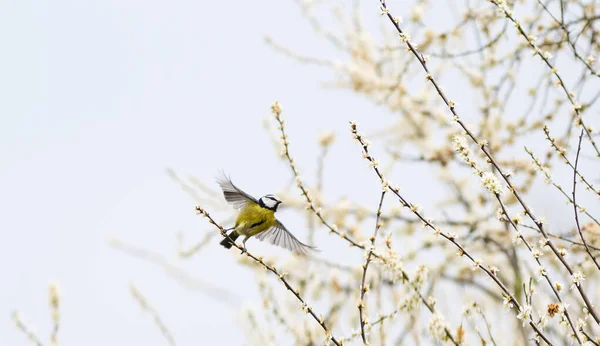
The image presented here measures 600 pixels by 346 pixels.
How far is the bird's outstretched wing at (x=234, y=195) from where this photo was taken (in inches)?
137

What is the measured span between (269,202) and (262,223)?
140 mm

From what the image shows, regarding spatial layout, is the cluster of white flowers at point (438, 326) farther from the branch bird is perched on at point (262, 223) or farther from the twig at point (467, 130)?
the branch bird is perched on at point (262, 223)

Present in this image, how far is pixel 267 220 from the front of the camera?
12.8 ft

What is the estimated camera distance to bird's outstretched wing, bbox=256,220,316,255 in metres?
3.82

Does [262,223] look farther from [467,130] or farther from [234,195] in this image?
[467,130]

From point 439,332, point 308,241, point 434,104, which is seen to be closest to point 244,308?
point 308,241

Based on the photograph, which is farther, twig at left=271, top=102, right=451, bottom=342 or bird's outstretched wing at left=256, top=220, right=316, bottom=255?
bird's outstretched wing at left=256, top=220, right=316, bottom=255

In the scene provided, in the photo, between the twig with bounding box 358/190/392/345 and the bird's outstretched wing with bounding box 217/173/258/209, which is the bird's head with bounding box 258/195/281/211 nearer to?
the bird's outstretched wing with bounding box 217/173/258/209

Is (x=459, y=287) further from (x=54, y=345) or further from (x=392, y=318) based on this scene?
(x=54, y=345)

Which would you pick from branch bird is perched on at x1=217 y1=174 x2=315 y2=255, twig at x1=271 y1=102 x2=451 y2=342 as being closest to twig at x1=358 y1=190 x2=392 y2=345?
twig at x1=271 y1=102 x2=451 y2=342

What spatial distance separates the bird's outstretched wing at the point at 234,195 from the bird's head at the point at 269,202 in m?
0.08

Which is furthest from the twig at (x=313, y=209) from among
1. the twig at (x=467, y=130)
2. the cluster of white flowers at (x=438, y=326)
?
the twig at (x=467, y=130)

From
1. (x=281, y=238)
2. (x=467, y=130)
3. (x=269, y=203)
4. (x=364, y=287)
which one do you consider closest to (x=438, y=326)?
(x=364, y=287)

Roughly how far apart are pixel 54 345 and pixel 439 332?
5.97ft
